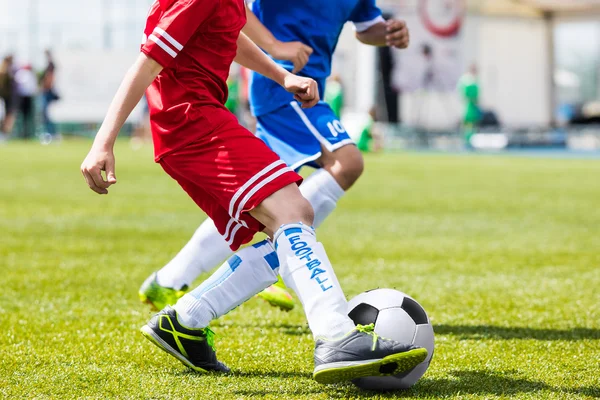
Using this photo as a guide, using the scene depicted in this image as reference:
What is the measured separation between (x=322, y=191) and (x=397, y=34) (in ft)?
3.11

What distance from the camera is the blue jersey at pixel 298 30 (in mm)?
4379

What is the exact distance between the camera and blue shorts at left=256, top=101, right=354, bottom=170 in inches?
165

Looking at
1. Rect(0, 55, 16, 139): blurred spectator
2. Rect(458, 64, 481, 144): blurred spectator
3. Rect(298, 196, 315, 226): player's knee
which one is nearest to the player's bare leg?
Rect(298, 196, 315, 226): player's knee

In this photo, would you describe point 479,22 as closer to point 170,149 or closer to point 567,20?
point 567,20

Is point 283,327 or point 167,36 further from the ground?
point 167,36

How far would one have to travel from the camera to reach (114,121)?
280 centimetres

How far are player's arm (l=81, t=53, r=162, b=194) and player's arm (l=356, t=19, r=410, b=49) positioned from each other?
6.38 feet

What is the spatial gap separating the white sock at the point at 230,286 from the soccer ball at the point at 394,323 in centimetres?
33

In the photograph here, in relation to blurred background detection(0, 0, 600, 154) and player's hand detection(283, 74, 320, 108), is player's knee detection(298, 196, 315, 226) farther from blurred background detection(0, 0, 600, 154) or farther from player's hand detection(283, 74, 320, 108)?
blurred background detection(0, 0, 600, 154)

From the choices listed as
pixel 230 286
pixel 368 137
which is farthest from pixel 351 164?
pixel 368 137

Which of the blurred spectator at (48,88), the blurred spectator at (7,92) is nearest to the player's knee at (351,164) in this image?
the blurred spectator at (48,88)

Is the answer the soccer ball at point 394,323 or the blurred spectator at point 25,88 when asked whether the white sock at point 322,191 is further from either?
the blurred spectator at point 25,88

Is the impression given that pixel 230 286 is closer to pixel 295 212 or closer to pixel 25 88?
pixel 295 212

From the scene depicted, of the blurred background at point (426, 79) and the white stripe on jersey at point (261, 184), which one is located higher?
the white stripe on jersey at point (261, 184)
